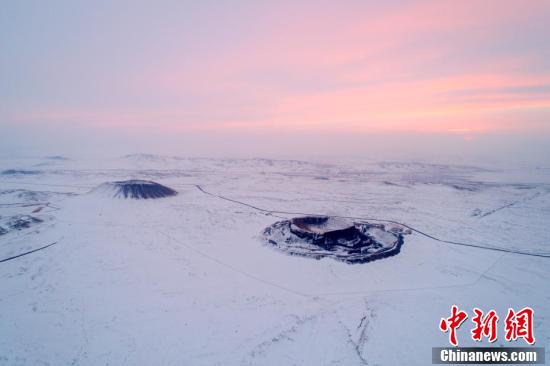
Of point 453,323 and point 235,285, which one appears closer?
point 453,323

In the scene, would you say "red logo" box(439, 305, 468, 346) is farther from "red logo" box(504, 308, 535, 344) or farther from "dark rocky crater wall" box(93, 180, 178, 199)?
"dark rocky crater wall" box(93, 180, 178, 199)

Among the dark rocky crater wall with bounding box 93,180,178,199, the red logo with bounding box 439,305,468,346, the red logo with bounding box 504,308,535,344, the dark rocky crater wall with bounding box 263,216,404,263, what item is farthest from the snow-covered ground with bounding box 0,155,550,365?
the dark rocky crater wall with bounding box 93,180,178,199

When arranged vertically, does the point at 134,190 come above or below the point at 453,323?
above

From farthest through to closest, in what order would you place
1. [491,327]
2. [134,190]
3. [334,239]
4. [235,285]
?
[134,190], [334,239], [235,285], [491,327]

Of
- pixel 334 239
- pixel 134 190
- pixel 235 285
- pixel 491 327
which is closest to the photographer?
pixel 491 327

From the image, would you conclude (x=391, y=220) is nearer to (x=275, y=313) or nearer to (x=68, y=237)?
(x=275, y=313)

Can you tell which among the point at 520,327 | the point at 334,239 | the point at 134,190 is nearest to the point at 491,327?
the point at 520,327

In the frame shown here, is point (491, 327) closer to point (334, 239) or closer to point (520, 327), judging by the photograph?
point (520, 327)
